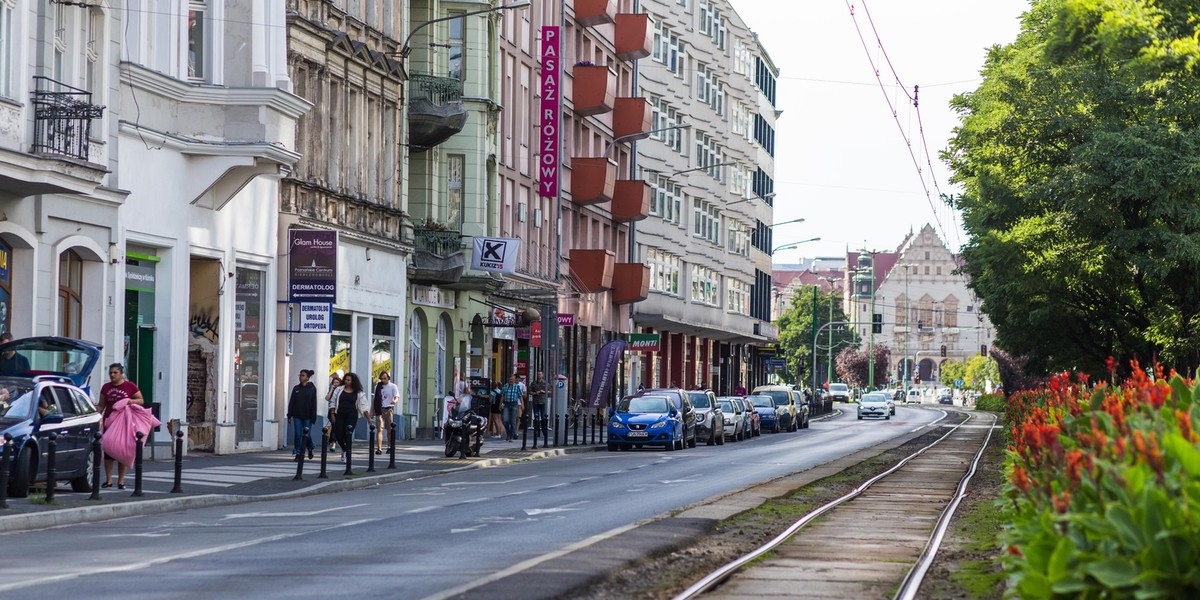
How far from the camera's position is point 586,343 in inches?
2515

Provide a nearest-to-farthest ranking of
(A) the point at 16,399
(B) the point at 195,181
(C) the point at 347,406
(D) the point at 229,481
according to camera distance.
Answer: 1. (A) the point at 16,399
2. (D) the point at 229,481
3. (C) the point at 347,406
4. (B) the point at 195,181

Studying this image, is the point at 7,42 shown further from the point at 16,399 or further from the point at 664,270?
the point at 664,270

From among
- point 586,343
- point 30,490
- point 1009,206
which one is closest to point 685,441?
→ point 1009,206

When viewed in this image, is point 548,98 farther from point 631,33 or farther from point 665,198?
point 665,198

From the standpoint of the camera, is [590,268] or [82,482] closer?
[82,482]

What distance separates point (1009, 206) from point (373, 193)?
49.4ft

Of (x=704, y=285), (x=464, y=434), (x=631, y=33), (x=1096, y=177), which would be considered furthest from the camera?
(x=704, y=285)

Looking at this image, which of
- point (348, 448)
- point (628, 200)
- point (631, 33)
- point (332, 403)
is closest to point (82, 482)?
point (348, 448)

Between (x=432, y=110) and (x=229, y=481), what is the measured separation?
809 inches

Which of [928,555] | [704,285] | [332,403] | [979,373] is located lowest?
[928,555]

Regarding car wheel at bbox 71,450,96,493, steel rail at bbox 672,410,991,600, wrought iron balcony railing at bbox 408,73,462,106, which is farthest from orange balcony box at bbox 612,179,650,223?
car wheel at bbox 71,450,96,493

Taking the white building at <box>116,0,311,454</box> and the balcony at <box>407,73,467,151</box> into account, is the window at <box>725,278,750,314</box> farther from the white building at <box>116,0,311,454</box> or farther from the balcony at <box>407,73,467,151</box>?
the white building at <box>116,0,311,454</box>

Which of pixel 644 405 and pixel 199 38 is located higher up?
pixel 199 38

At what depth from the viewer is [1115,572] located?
7316 millimetres
